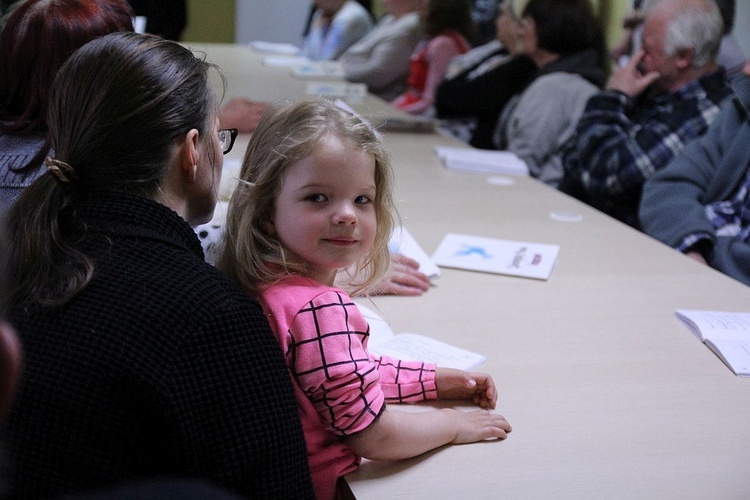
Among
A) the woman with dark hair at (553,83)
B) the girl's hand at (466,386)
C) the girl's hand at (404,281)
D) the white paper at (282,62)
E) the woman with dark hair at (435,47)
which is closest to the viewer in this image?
the girl's hand at (466,386)

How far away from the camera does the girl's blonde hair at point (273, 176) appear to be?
3.73 ft

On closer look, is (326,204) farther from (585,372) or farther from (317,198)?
(585,372)

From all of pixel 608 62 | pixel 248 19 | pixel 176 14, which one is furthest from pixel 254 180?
pixel 248 19

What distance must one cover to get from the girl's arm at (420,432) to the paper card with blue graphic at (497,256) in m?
0.66

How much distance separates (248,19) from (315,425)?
26.1 ft

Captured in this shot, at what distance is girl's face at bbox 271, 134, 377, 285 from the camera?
1133 millimetres

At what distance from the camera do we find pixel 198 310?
3.01 ft

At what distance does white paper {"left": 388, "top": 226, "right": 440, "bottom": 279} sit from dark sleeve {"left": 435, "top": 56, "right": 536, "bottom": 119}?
6.93ft

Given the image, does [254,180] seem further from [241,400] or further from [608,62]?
[608,62]

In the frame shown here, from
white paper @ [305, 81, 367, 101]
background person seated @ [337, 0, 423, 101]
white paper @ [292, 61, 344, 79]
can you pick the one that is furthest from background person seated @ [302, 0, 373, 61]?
white paper @ [305, 81, 367, 101]

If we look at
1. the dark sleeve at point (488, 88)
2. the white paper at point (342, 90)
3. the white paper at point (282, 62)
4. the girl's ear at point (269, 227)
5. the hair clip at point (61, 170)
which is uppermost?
the hair clip at point (61, 170)

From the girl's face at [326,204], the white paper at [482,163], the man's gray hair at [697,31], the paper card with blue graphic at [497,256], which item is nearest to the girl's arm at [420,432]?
the girl's face at [326,204]

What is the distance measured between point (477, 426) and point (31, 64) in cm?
97

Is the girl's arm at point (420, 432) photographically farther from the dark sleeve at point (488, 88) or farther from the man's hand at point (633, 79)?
the dark sleeve at point (488, 88)
